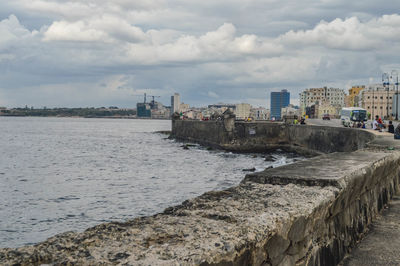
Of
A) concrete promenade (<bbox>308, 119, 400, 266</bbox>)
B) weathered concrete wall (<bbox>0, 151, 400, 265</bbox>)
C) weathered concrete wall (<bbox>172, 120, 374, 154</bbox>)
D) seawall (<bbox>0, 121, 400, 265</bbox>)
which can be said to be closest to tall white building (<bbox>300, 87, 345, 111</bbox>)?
weathered concrete wall (<bbox>172, 120, 374, 154</bbox>)

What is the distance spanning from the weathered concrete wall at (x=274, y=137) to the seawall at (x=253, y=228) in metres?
19.1

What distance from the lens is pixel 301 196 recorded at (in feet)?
11.9

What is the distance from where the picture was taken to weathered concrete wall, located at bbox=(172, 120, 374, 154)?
28003 millimetres

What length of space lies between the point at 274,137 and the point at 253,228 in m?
40.8

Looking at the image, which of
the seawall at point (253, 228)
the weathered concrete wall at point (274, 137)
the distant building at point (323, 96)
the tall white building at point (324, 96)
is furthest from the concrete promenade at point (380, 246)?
the tall white building at point (324, 96)

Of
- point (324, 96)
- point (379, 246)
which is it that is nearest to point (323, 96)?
point (324, 96)

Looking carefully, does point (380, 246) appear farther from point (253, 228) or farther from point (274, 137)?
point (274, 137)

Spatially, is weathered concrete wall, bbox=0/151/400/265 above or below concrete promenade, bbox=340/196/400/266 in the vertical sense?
above

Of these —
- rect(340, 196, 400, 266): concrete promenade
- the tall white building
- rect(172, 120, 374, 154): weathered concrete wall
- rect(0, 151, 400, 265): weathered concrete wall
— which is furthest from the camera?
the tall white building

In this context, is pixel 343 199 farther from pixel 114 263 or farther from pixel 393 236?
pixel 114 263

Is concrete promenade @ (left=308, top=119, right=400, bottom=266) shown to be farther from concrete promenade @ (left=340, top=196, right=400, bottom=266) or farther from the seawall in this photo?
the seawall

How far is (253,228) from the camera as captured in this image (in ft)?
8.91

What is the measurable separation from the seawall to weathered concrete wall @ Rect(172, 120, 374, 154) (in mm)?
19114

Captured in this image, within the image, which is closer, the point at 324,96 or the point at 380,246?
the point at 380,246
